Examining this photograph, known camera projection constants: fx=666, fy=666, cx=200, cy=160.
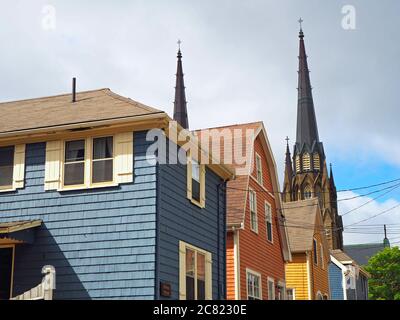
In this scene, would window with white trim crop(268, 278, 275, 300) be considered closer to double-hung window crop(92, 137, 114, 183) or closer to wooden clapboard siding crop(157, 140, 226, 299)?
wooden clapboard siding crop(157, 140, 226, 299)

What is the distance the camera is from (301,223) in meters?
37.4

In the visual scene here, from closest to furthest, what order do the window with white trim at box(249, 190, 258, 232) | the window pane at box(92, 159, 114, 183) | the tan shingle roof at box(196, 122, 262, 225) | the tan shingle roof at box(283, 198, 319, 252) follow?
the window pane at box(92, 159, 114, 183) < the tan shingle roof at box(196, 122, 262, 225) < the window with white trim at box(249, 190, 258, 232) < the tan shingle roof at box(283, 198, 319, 252)

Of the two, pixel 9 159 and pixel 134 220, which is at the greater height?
pixel 9 159

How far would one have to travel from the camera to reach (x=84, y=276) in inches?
663

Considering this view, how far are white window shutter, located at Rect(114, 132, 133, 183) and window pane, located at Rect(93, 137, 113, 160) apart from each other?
9.9 inches

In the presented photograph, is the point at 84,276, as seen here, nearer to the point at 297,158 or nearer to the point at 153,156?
the point at 153,156

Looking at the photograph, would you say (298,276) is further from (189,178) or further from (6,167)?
(6,167)

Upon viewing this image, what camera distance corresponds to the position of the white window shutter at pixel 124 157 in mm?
17250

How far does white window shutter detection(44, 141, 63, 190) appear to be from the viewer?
17.9 metres

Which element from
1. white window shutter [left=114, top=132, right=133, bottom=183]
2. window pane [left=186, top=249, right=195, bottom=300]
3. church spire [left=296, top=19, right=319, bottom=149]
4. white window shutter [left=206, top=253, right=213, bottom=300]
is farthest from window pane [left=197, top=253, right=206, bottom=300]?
church spire [left=296, top=19, right=319, bottom=149]

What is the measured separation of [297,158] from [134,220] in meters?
111
